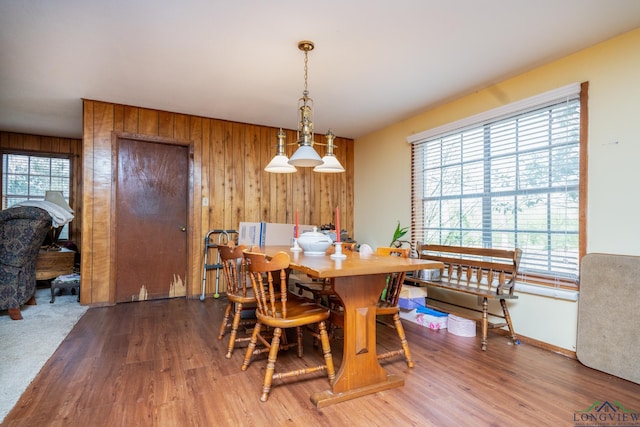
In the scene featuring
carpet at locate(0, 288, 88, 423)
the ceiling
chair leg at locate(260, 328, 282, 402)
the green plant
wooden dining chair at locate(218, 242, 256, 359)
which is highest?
the ceiling

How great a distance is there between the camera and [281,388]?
6.49 feet

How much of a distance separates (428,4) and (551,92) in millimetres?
1424

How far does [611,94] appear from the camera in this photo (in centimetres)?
244

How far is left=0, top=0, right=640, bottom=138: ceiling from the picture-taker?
2.14 meters

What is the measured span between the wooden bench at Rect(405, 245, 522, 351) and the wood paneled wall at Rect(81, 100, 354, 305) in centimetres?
206

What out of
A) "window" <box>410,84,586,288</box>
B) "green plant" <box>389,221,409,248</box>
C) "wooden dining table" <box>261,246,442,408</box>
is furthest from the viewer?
"green plant" <box>389,221,409,248</box>

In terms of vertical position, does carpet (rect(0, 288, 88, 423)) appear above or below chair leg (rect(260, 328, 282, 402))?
below

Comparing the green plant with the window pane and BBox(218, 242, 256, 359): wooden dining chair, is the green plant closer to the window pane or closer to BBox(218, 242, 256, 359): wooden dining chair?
the window pane

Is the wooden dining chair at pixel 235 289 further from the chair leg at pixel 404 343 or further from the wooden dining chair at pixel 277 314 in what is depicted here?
the chair leg at pixel 404 343

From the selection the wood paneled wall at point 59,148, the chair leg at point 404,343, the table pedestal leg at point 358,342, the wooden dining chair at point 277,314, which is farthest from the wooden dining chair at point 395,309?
the wood paneled wall at point 59,148

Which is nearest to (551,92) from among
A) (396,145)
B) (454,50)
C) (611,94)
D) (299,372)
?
(611,94)

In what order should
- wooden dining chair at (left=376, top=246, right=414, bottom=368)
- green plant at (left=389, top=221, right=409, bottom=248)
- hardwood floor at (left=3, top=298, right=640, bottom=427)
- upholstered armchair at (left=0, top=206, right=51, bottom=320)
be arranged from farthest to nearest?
green plant at (left=389, top=221, right=409, bottom=248) → upholstered armchair at (left=0, top=206, right=51, bottom=320) → wooden dining chair at (left=376, top=246, right=414, bottom=368) → hardwood floor at (left=3, top=298, right=640, bottom=427)

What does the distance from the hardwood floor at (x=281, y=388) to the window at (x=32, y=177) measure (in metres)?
4.02

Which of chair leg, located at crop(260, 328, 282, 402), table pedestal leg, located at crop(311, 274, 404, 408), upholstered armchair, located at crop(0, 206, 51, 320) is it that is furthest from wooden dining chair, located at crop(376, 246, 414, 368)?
upholstered armchair, located at crop(0, 206, 51, 320)
